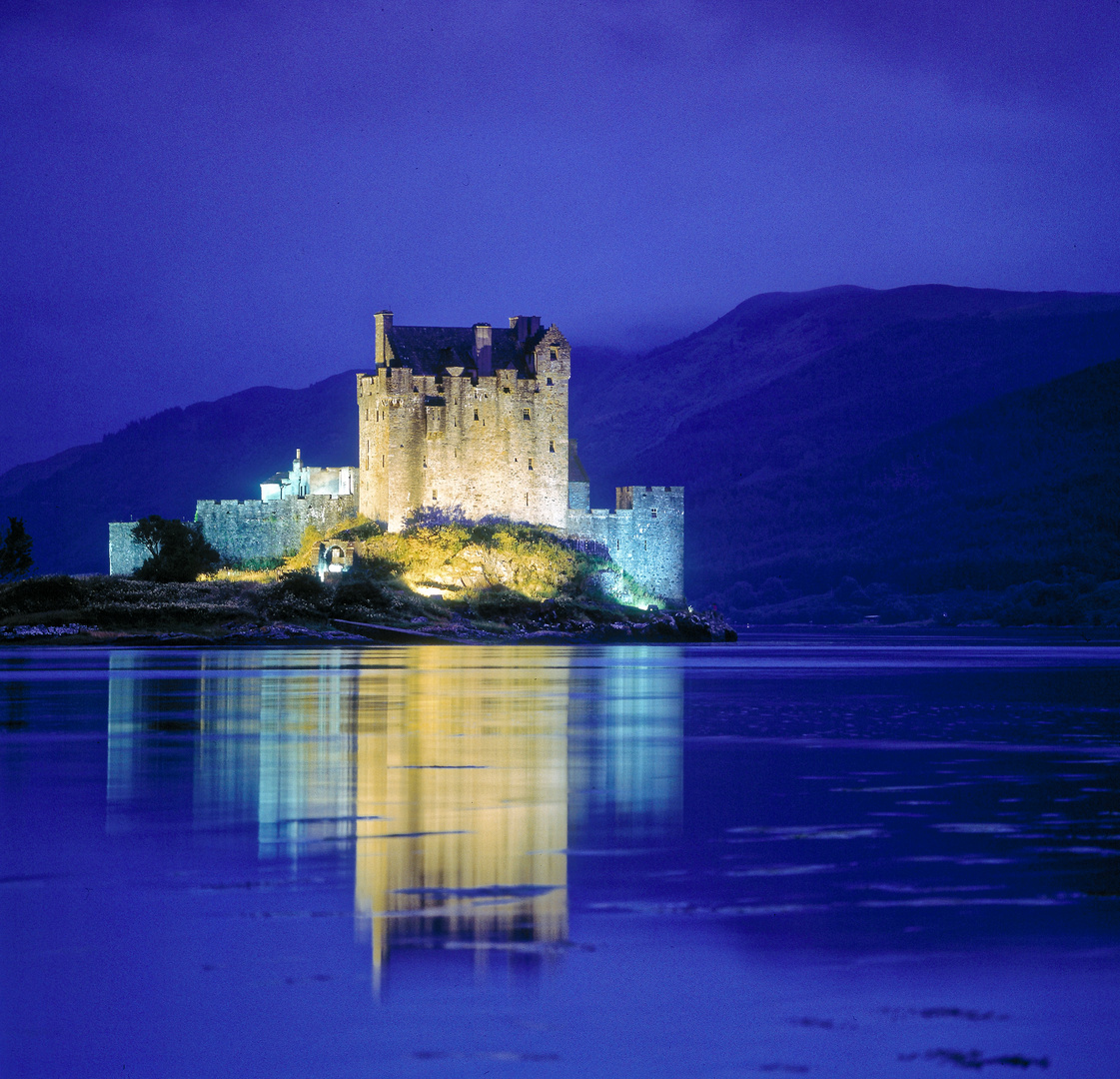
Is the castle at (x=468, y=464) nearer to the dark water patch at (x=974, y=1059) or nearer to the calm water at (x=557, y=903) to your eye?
the calm water at (x=557, y=903)

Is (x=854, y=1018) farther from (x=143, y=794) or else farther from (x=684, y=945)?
(x=143, y=794)

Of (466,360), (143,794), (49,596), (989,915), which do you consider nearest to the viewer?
Answer: (989,915)

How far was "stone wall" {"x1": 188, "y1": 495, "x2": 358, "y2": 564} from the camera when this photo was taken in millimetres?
70312

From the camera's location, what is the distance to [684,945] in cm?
773

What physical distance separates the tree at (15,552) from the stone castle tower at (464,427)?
15.4 m

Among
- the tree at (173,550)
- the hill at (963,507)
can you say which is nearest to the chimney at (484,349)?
the tree at (173,550)

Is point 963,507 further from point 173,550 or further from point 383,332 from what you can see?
point 173,550

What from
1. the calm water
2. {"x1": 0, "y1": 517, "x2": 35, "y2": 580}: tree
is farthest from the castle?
the calm water

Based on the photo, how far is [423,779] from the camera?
14.5m

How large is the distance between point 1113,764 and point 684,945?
30.4ft

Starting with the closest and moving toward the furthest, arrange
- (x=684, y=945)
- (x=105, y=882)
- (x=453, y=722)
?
(x=684, y=945), (x=105, y=882), (x=453, y=722)

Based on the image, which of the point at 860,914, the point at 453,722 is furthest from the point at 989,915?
the point at 453,722

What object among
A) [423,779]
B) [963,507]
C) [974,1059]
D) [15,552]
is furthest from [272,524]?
[963,507]

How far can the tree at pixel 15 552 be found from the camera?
2793 inches
